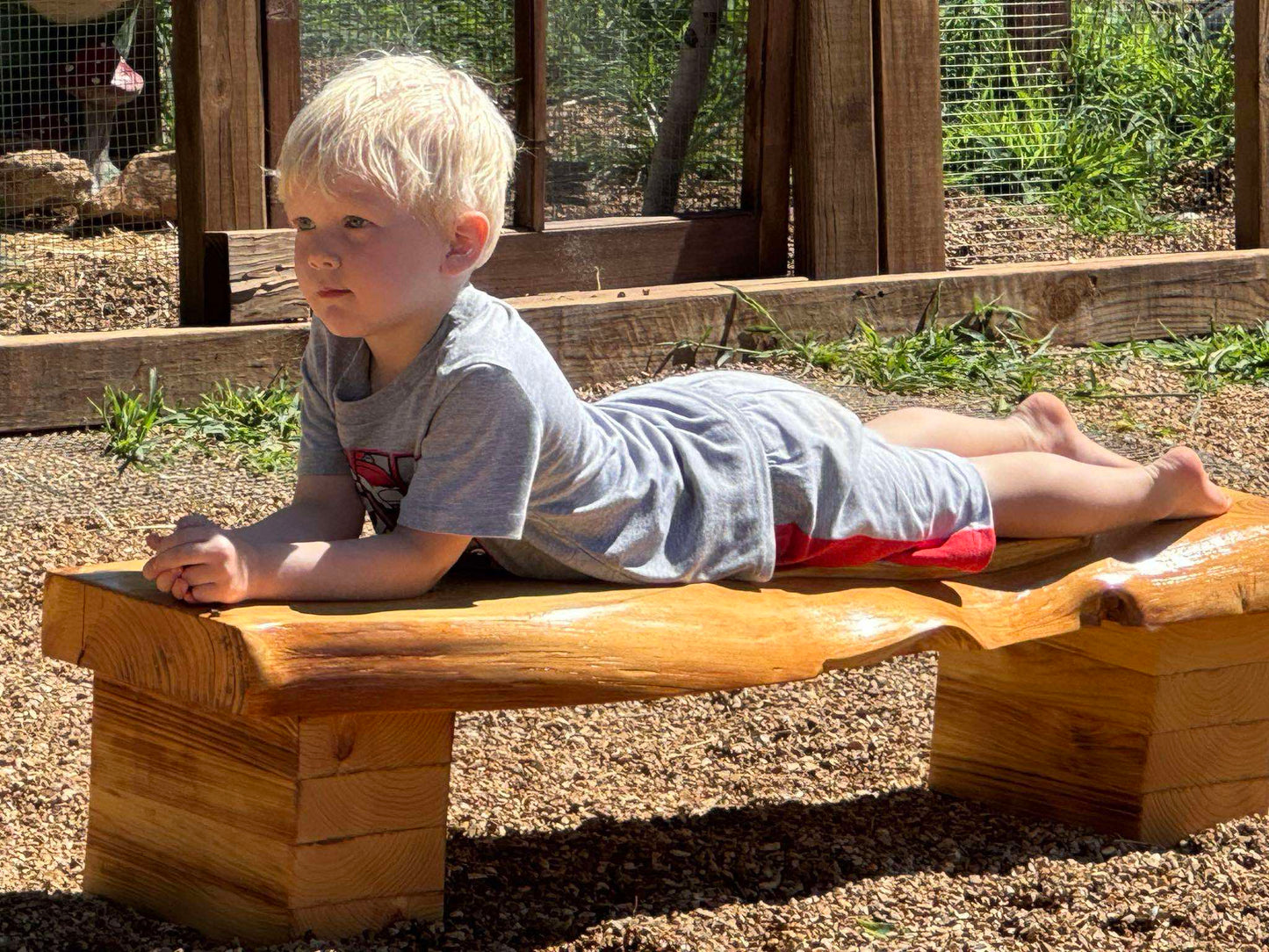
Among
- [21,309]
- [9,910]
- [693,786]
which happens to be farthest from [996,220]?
[9,910]

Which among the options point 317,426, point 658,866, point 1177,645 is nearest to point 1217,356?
point 1177,645

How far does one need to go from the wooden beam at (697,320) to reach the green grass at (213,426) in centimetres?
5

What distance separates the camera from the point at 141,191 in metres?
6.65

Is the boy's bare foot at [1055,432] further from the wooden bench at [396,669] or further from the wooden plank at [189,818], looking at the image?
the wooden plank at [189,818]

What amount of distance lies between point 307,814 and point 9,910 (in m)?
0.53

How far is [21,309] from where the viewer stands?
18.6 ft

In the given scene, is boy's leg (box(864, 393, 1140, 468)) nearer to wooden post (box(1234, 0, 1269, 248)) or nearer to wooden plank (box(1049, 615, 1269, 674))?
wooden plank (box(1049, 615, 1269, 674))

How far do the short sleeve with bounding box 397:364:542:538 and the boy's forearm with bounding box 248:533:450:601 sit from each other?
0.16 ft

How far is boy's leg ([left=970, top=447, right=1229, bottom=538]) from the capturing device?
2627 millimetres

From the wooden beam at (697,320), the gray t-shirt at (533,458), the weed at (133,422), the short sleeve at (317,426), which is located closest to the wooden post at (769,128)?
the wooden beam at (697,320)

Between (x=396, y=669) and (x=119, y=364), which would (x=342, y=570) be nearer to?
(x=396, y=669)

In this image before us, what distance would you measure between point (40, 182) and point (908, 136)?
3.47m

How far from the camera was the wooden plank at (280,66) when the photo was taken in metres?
→ 4.39

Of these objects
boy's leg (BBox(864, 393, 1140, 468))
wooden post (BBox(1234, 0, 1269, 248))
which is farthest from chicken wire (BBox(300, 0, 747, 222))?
boy's leg (BBox(864, 393, 1140, 468))
